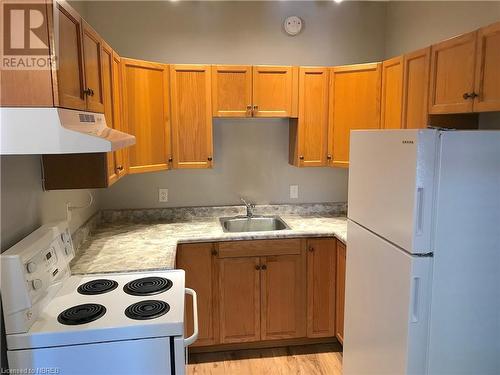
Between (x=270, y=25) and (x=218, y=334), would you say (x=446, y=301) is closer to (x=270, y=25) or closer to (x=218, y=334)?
(x=218, y=334)

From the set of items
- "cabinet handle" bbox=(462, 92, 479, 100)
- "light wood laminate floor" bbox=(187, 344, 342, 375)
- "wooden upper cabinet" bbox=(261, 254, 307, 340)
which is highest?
"cabinet handle" bbox=(462, 92, 479, 100)

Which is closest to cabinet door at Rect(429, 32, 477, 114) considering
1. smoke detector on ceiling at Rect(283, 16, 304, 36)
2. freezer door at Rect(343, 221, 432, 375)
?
freezer door at Rect(343, 221, 432, 375)

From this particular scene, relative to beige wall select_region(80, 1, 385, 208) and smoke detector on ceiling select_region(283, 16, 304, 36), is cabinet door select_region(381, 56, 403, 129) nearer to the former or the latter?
beige wall select_region(80, 1, 385, 208)

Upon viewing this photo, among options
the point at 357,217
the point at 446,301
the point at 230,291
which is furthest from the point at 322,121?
the point at 446,301

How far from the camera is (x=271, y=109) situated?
303 centimetres

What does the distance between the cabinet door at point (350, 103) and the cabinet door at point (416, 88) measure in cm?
35

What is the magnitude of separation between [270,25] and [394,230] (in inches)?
84.2

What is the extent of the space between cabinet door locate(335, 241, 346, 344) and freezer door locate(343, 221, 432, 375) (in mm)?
393

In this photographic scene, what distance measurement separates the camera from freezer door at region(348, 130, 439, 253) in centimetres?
163

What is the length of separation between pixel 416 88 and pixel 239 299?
182 cm

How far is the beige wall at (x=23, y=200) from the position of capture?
5.26ft

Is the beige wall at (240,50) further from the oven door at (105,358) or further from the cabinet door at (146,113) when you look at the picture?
the oven door at (105,358)

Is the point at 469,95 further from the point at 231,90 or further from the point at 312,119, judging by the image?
the point at 231,90

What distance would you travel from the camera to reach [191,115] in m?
2.94
